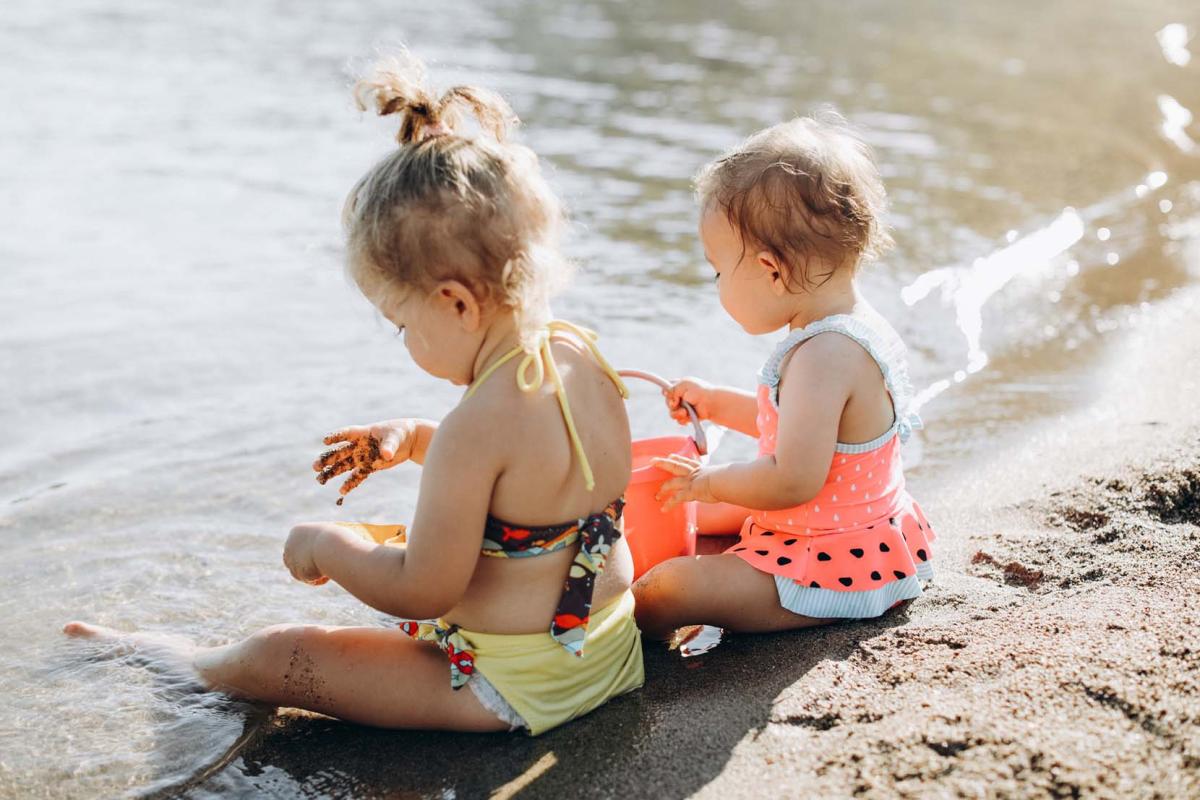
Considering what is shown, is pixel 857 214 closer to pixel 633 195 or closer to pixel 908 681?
pixel 908 681

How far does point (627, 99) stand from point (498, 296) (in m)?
8.35

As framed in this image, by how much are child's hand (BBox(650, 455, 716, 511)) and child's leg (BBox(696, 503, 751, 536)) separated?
389 mm

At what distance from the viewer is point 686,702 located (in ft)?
8.51

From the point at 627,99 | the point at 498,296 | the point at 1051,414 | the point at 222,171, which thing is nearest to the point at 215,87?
the point at 222,171

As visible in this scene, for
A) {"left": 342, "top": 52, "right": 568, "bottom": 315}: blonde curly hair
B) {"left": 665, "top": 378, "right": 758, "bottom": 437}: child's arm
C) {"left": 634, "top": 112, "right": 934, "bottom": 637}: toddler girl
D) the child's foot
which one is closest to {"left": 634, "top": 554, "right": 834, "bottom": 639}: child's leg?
{"left": 634, "top": 112, "right": 934, "bottom": 637}: toddler girl

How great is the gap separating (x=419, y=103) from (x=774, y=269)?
3.36 feet

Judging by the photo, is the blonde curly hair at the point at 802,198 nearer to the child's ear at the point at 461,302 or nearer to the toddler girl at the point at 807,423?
the toddler girl at the point at 807,423

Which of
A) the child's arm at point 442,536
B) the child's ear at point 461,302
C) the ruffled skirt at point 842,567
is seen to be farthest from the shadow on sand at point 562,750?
the child's ear at point 461,302

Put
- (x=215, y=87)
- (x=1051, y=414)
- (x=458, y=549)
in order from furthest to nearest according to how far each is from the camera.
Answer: (x=215, y=87) → (x=1051, y=414) → (x=458, y=549)

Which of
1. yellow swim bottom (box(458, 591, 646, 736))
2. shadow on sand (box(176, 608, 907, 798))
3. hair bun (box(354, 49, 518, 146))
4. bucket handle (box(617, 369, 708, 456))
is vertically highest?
hair bun (box(354, 49, 518, 146))

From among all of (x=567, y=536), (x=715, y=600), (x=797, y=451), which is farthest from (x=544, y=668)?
(x=797, y=451)

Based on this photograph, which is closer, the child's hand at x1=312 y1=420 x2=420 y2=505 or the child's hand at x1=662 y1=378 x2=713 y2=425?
the child's hand at x1=312 y1=420 x2=420 y2=505

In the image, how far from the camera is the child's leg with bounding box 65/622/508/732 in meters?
2.52

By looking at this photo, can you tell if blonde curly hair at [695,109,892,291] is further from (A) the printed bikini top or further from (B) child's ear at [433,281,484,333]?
(B) child's ear at [433,281,484,333]
